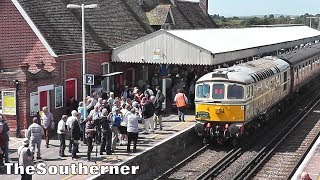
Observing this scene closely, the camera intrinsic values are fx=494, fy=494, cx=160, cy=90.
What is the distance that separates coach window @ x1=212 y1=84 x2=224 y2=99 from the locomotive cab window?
0.31 metres

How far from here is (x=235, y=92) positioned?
19062 mm

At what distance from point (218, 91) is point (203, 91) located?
68 cm

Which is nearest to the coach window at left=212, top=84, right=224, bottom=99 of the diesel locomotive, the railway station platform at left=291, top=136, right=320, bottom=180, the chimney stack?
the diesel locomotive

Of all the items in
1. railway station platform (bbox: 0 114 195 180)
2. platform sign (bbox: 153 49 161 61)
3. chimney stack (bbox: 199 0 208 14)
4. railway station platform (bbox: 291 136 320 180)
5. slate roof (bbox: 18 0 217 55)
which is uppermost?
chimney stack (bbox: 199 0 208 14)

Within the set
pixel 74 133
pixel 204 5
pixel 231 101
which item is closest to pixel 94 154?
pixel 74 133

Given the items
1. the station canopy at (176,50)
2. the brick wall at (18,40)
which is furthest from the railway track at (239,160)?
the brick wall at (18,40)

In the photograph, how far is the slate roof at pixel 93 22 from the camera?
878 inches

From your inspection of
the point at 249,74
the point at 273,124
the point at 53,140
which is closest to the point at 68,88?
the point at 53,140

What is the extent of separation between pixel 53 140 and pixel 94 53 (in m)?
6.64

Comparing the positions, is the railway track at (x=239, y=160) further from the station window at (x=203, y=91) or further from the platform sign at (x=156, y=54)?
the platform sign at (x=156, y=54)

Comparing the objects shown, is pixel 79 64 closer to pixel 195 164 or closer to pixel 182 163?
pixel 182 163

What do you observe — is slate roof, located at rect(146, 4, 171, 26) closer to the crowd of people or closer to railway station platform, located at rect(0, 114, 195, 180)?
railway station platform, located at rect(0, 114, 195, 180)

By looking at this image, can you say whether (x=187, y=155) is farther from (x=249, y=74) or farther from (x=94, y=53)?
(x=94, y=53)

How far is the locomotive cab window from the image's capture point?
62.4ft
